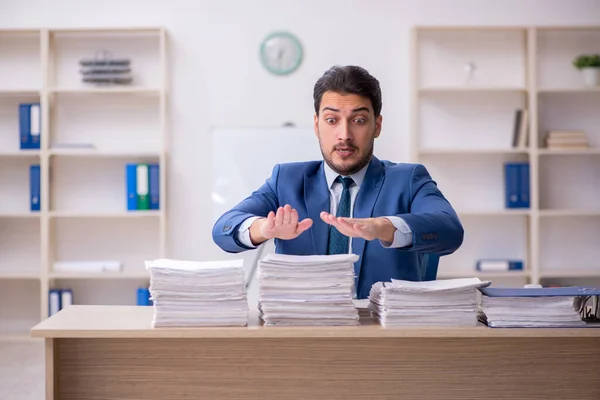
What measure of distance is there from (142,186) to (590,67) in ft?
10.3

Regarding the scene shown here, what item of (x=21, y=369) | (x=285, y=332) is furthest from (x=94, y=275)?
(x=285, y=332)

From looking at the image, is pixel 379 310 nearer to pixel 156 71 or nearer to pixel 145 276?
pixel 145 276

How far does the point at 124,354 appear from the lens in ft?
5.77

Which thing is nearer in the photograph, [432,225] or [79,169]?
[432,225]

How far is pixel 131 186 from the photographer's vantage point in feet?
16.4

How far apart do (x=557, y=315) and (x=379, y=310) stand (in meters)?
0.42

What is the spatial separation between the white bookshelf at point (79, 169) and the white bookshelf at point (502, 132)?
199cm

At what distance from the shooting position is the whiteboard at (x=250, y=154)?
4.87 meters

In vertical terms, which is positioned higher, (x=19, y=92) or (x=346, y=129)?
(x=19, y=92)

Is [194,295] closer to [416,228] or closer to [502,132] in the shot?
[416,228]

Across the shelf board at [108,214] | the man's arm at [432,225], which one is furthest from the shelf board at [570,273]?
the man's arm at [432,225]

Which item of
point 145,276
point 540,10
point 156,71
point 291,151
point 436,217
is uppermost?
point 540,10

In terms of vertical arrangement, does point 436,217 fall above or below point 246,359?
above

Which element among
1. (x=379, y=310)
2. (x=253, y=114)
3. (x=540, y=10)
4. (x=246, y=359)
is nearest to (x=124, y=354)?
(x=246, y=359)
